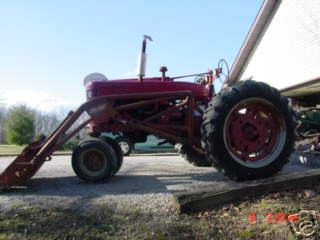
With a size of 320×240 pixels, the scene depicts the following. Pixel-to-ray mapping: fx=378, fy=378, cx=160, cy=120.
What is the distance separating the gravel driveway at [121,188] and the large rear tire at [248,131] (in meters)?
0.32

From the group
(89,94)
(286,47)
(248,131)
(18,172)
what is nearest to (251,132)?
(248,131)

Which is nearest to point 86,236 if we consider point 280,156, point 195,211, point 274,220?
point 195,211

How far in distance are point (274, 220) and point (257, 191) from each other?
506 millimetres

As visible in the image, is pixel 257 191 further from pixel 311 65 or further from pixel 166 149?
pixel 166 149

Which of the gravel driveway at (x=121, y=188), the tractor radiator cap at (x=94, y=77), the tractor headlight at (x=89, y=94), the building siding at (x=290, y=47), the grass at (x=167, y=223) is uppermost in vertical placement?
the building siding at (x=290, y=47)

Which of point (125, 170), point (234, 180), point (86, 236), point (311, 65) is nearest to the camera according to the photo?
point (86, 236)

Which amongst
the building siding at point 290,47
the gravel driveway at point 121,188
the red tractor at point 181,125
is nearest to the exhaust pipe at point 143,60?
the red tractor at point 181,125

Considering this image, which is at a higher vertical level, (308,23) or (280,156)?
(308,23)

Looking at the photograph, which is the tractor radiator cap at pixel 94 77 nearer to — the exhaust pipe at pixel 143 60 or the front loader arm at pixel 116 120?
the exhaust pipe at pixel 143 60

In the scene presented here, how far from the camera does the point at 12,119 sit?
31.4 metres

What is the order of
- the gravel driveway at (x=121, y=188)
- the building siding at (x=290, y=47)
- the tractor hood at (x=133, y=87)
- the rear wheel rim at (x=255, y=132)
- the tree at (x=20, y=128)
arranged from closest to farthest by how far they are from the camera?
the gravel driveway at (x=121, y=188)
the rear wheel rim at (x=255, y=132)
the tractor hood at (x=133, y=87)
the building siding at (x=290, y=47)
the tree at (x=20, y=128)

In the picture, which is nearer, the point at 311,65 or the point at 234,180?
the point at 234,180

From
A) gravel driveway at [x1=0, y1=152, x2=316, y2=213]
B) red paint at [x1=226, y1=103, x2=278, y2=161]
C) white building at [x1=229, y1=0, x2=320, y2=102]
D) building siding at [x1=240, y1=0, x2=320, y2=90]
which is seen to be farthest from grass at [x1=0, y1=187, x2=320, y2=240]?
building siding at [x1=240, y1=0, x2=320, y2=90]

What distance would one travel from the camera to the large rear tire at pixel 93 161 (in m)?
5.19
